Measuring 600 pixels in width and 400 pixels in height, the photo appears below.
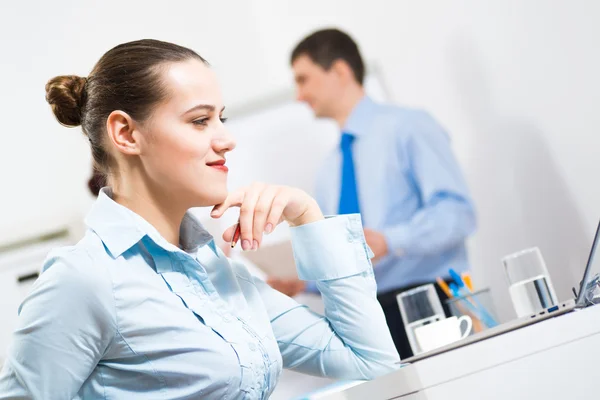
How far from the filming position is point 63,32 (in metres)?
2.63

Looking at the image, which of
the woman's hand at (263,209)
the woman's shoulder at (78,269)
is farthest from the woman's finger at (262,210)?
the woman's shoulder at (78,269)

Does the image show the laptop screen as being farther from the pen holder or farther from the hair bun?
the hair bun

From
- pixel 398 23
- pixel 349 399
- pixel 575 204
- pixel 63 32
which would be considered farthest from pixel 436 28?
pixel 349 399

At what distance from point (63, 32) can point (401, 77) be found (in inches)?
48.8

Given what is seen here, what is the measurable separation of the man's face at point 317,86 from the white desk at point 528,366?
184cm

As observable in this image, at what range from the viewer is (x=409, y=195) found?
2461mm

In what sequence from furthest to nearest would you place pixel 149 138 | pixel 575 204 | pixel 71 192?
→ pixel 71 192 < pixel 575 204 < pixel 149 138

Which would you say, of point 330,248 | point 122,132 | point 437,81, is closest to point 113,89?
point 122,132

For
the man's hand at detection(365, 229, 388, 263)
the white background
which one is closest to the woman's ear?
the man's hand at detection(365, 229, 388, 263)

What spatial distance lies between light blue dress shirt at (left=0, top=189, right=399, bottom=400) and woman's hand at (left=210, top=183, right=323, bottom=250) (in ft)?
0.08

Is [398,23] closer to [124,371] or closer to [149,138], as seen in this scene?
[149,138]

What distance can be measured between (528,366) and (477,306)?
57cm

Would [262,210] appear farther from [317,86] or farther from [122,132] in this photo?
[317,86]

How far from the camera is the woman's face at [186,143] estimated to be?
0.98 m
